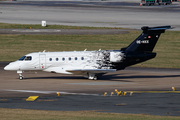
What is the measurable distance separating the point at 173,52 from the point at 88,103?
36.0 m

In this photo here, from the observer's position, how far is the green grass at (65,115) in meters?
23.2

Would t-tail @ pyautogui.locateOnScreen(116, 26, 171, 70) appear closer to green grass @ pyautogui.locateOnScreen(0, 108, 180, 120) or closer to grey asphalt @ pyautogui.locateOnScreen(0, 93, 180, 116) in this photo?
grey asphalt @ pyautogui.locateOnScreen(0, 93, 180, 116)

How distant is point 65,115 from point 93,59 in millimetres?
16367

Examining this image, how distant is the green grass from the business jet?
14.4 m

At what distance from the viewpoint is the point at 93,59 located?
132 feet

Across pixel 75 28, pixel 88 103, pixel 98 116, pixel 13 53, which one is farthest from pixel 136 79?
pixel 75 28

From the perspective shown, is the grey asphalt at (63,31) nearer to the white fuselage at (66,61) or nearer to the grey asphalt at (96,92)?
the grey asphalt at (96,92)

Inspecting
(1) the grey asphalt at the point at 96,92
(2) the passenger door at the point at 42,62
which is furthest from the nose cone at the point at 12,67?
(2) the passenger door at the point at 42,62

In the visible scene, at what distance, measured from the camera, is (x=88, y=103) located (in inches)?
1147

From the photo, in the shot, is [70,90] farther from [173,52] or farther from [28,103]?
[173,52]

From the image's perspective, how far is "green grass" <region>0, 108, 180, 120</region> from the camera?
23.2m

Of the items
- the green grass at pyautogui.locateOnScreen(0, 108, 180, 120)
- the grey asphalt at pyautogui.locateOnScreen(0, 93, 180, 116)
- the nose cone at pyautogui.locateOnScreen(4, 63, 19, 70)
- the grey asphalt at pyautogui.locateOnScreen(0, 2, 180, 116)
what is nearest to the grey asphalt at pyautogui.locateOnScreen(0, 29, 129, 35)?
the grey asphalt at pyautogui.locateOnScreen(0, 2, 180, 116)

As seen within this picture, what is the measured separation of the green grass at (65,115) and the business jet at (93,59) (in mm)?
14441

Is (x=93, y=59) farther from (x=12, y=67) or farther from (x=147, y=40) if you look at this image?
(x=12, y=67)
